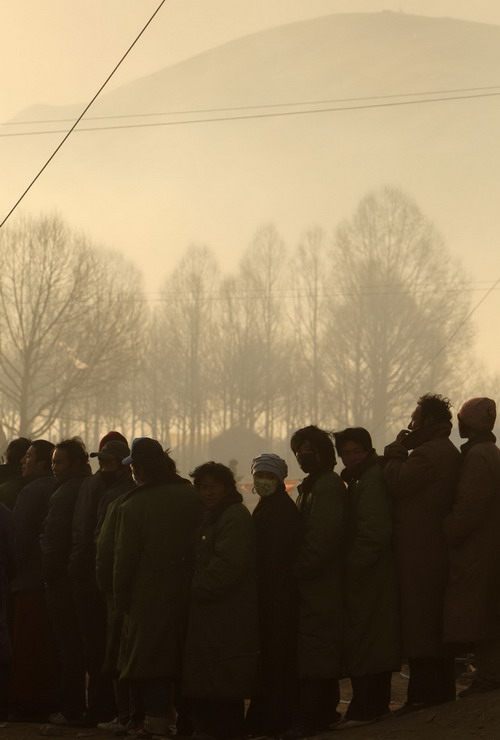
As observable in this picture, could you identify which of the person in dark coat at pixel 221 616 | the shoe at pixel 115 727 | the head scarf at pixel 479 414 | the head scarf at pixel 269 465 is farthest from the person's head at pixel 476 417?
the shoe at pixel 115 727

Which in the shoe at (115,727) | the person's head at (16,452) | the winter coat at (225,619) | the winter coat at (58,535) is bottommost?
the shoe at (115,727)

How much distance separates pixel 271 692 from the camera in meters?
7.03

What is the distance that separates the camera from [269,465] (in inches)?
279

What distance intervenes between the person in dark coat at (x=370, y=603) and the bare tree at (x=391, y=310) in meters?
47.4

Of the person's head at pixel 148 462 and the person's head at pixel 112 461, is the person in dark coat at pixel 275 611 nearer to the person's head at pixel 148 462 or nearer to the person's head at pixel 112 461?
the person's head at pixel 148 462

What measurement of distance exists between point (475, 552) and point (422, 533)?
1.04 feet

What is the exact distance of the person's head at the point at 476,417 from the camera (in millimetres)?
7051

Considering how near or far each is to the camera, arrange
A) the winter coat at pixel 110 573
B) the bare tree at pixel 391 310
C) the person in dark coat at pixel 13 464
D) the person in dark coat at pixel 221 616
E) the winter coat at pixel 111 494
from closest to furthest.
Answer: the person in dark coat at pixel 221 616 < the winter coat at pixel 110 573 < the winter coat at pixel 111 494 < the person in dark coat at pixel 13 464 < the bare tree at pixel 391 310

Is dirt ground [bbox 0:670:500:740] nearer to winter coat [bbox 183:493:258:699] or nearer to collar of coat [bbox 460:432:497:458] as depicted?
winter coat [bbox 183:493:258:699]

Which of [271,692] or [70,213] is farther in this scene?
[70,213]

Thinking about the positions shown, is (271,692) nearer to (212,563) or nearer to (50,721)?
(212,563)

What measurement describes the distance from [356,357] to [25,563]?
4819cm

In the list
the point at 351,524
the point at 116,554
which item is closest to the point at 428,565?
the point at 351,524

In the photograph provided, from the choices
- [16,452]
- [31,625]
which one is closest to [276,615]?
[31,625]
